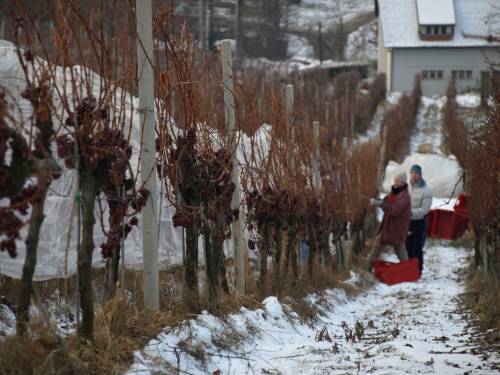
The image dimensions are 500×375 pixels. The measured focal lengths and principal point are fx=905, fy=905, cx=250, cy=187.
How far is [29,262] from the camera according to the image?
434cm

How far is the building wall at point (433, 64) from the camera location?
49156mm

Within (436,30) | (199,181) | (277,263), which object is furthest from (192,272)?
(436,30)

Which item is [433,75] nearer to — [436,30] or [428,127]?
[436,30]

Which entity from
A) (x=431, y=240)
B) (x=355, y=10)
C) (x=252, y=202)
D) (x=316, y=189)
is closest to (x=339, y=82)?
(x=431, y=240)

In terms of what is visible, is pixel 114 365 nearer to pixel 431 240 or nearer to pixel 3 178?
pixel 3 178

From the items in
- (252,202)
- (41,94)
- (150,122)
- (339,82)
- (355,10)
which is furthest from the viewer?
(355,10)

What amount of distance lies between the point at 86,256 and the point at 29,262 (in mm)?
446

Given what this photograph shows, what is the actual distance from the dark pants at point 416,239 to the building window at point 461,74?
123 feet

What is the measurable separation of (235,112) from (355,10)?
8494 centimetres

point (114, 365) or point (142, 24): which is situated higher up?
point (142, 24)

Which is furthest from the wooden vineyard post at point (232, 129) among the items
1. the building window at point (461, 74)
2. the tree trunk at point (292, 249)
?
the building window at point (461, 74)

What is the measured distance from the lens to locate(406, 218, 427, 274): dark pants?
44.0ft

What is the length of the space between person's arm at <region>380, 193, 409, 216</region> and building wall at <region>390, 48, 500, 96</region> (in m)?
36.9

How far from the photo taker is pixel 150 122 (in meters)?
5.72
